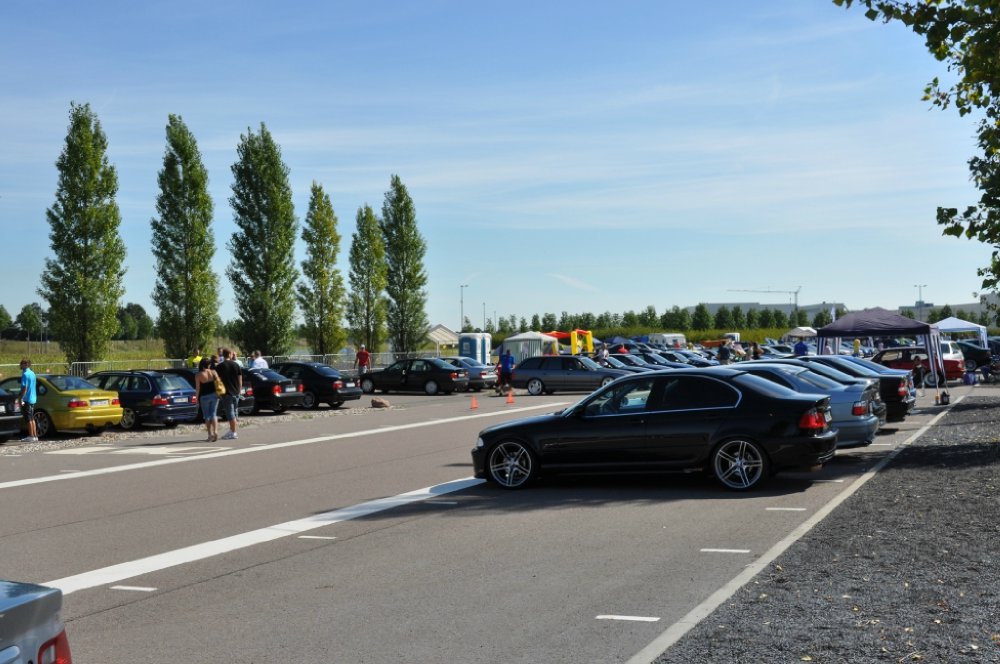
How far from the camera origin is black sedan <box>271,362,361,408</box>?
104ft

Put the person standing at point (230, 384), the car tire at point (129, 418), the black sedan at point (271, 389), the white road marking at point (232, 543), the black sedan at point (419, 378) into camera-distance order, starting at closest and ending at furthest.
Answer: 1. the white road marking at point (232, 543)
2. the person standing at point (230, 384)
3. the car tire at point (129, 418)
4. the black sedan at point (271, 389)
5. the black sedan at point (419, 378)

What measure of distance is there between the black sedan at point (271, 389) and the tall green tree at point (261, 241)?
22.7 metres

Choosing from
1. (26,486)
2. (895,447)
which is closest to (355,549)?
(26,486)

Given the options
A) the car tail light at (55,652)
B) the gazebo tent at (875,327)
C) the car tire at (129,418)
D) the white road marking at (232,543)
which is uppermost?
the gazebo tent at (875,327)

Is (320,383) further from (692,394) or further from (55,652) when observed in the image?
(55,652)

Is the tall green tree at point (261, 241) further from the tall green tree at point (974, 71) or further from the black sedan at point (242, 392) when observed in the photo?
the tall green tree at point (974, 71)

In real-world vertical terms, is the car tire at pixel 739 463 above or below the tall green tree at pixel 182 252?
below

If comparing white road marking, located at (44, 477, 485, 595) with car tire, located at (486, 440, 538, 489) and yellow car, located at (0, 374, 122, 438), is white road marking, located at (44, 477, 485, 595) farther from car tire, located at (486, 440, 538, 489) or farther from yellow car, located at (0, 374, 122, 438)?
yellow car, located at (0, 374, 122, 438)

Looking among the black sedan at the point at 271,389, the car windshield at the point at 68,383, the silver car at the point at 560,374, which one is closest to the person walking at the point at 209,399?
the car windshield at the point at 68,383

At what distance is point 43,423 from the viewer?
22891 millimetres

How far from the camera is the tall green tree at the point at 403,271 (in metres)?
65.1

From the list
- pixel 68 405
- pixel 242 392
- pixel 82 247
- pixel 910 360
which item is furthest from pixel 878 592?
pixel 82 247

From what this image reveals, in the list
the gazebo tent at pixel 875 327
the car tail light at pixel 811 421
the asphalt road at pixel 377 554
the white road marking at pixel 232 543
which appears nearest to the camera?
the asphalt road at pixel 377 554

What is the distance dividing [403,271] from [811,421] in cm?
5449
